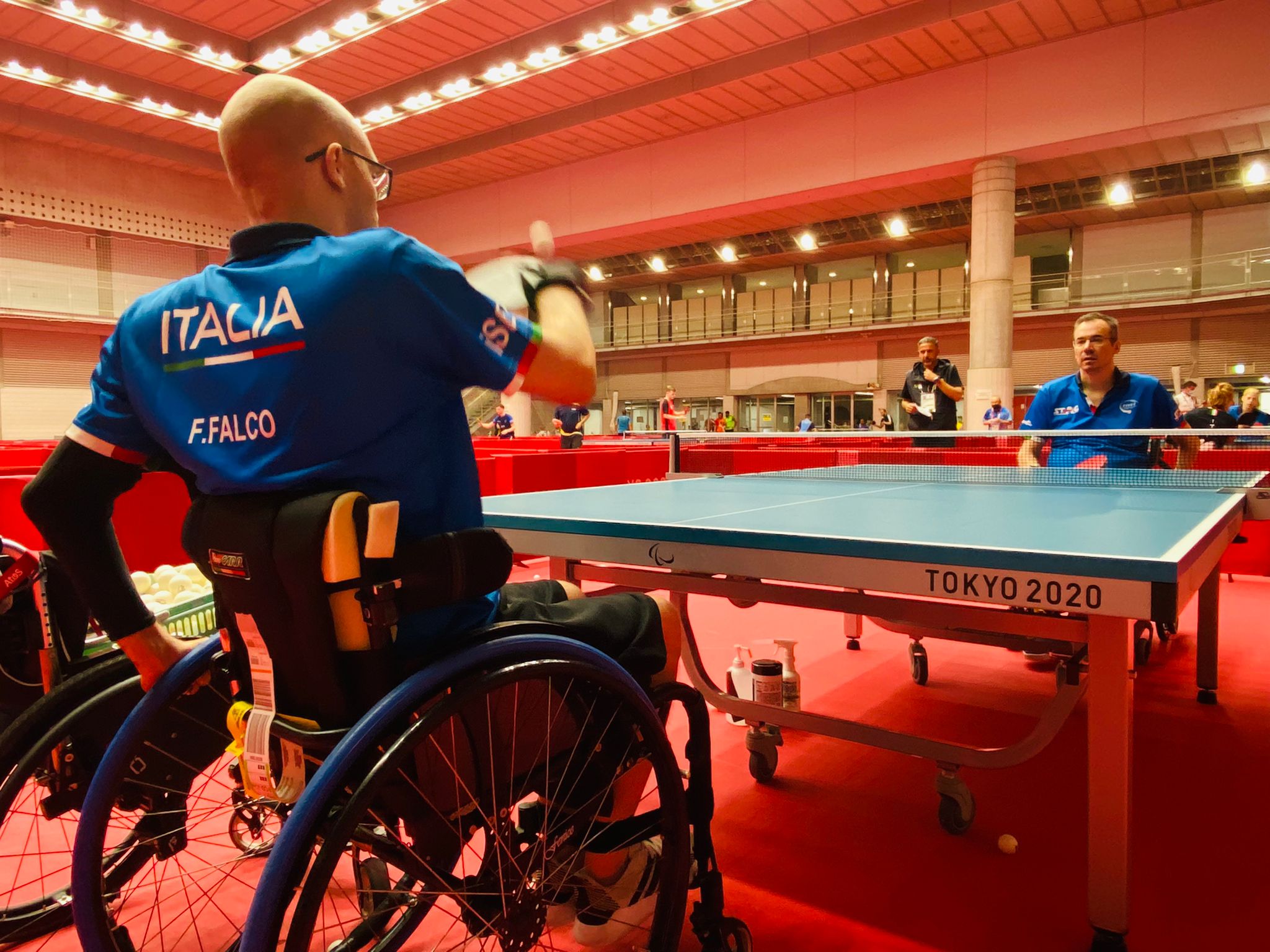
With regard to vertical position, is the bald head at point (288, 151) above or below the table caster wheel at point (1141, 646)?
above

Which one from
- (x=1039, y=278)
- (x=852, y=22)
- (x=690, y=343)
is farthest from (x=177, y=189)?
(x=1039, y=278)

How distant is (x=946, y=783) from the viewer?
2.36 m

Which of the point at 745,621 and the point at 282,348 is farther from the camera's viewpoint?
the point at 745,621

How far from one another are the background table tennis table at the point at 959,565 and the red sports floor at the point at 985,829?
0.57 feet

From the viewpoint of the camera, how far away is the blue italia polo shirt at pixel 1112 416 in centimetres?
438

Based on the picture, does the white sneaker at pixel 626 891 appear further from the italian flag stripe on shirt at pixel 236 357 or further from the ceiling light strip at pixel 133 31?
→ the ceiling light strip at pixel 133 31

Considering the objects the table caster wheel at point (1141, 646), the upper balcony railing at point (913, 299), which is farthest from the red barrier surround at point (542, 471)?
the upper balcony railing at point (913, 299)

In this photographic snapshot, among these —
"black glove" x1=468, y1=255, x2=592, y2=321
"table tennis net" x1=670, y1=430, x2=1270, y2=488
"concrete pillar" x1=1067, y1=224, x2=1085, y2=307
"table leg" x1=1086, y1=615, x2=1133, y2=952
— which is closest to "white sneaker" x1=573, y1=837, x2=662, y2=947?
"table leg" x1=1086, y1=615, x2=1133, y2=952

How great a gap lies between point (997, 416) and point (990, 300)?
2.16 metres

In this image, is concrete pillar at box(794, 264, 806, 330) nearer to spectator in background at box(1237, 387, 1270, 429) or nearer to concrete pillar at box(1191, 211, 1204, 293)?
concrete pillar at box(1191, 211, 1204, 293)

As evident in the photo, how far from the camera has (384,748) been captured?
1.17 m

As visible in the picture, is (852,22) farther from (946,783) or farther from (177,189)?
(177,189)

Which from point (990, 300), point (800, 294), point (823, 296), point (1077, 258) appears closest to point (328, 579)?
point (990, 300)

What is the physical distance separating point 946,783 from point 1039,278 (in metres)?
24.2
